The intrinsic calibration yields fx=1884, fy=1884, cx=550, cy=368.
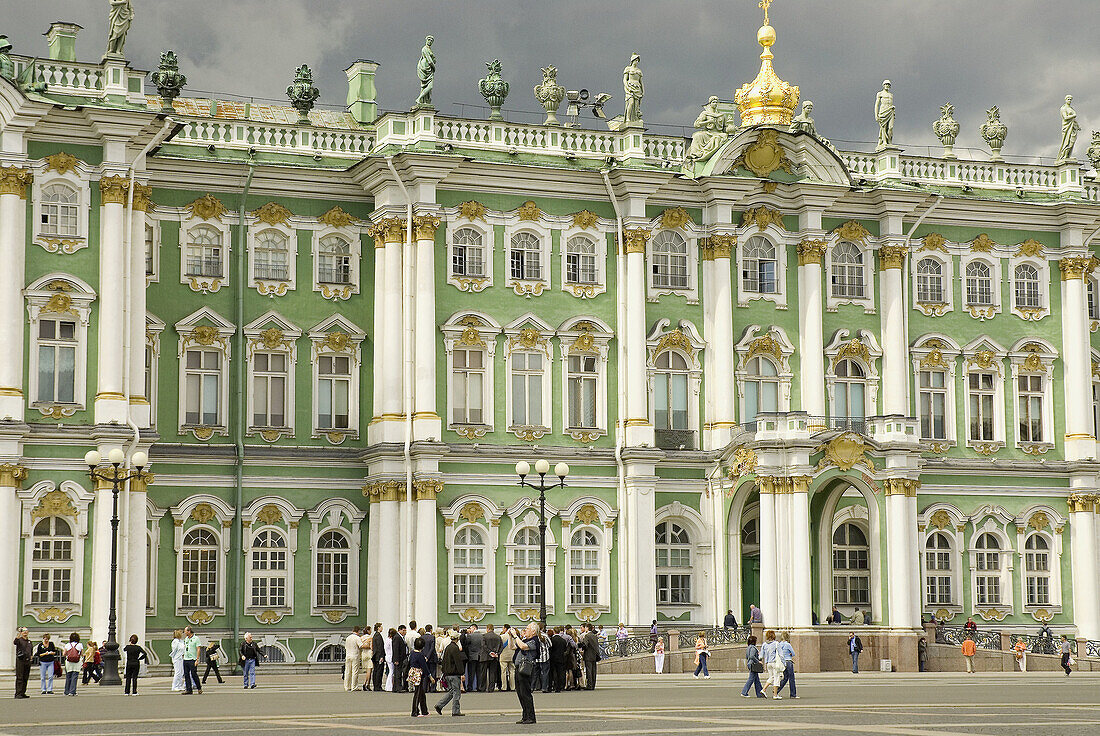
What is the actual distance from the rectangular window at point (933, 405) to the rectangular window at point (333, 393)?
63.0ft

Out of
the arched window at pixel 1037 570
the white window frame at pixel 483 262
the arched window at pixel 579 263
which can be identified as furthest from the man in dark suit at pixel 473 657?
the arched window at pixel 1037 570

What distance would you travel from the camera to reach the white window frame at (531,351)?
5794 centimetres

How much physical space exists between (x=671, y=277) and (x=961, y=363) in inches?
426

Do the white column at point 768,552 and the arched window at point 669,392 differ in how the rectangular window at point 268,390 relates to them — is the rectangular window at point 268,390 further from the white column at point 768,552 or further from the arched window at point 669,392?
the white column at point 768,552

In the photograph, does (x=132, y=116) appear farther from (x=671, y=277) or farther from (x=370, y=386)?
(x=671, y=277)

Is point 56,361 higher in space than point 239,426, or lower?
higher

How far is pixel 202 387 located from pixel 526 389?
9860 mm

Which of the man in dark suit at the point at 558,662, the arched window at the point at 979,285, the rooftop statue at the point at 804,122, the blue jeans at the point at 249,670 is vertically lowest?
the blue jeans at the point at 249,670

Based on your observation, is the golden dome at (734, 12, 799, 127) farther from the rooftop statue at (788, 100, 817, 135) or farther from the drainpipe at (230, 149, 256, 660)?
the drainpipe at (230, 149, 256, 660)

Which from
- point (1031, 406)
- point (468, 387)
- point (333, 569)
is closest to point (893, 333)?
point (1031, 406)

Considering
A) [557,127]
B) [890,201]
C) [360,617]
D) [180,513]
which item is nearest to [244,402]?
[180,513]

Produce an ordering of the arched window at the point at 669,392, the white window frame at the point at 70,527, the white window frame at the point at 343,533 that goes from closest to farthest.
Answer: the white window frame at the point at 70,527 → the white window frame at the point at 343,533 → the arched window at the point at 669,392

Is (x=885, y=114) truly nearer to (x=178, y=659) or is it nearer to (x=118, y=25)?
Result: (x=118, y=25)

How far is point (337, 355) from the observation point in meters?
57.8
